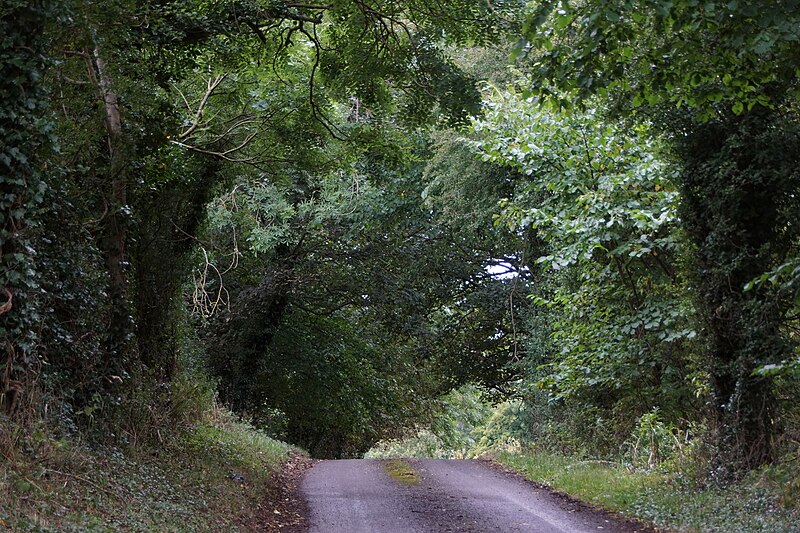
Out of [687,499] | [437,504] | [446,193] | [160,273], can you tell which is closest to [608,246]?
[687,499]

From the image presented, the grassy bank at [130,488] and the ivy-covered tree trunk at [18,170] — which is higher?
the ivy-covered tree trunk at [18,170]

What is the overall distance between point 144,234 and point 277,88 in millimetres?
3769

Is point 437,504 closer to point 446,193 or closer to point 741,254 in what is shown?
point 741,254

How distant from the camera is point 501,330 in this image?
24.2m

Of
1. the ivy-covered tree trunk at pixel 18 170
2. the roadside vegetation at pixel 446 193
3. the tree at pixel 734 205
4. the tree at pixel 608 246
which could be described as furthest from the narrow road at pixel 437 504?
the ivy-covered tree trunk at pixel 18 170

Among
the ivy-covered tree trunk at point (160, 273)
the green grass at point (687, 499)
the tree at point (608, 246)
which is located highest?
the tree at point (608, 246)

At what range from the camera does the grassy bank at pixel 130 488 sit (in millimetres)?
6227

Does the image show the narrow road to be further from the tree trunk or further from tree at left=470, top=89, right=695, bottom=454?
the tree trunk

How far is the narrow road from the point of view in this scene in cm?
945

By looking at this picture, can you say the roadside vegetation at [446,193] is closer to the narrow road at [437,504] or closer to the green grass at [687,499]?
the green grass at [687,499]

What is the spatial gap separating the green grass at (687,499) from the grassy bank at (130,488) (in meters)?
4.59

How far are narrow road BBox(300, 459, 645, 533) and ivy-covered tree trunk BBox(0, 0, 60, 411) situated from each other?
12.6 feet

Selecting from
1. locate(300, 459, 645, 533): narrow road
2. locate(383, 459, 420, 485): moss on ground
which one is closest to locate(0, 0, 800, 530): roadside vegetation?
locate(300, 459, 645, 533): narrow road

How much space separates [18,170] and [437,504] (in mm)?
6817
